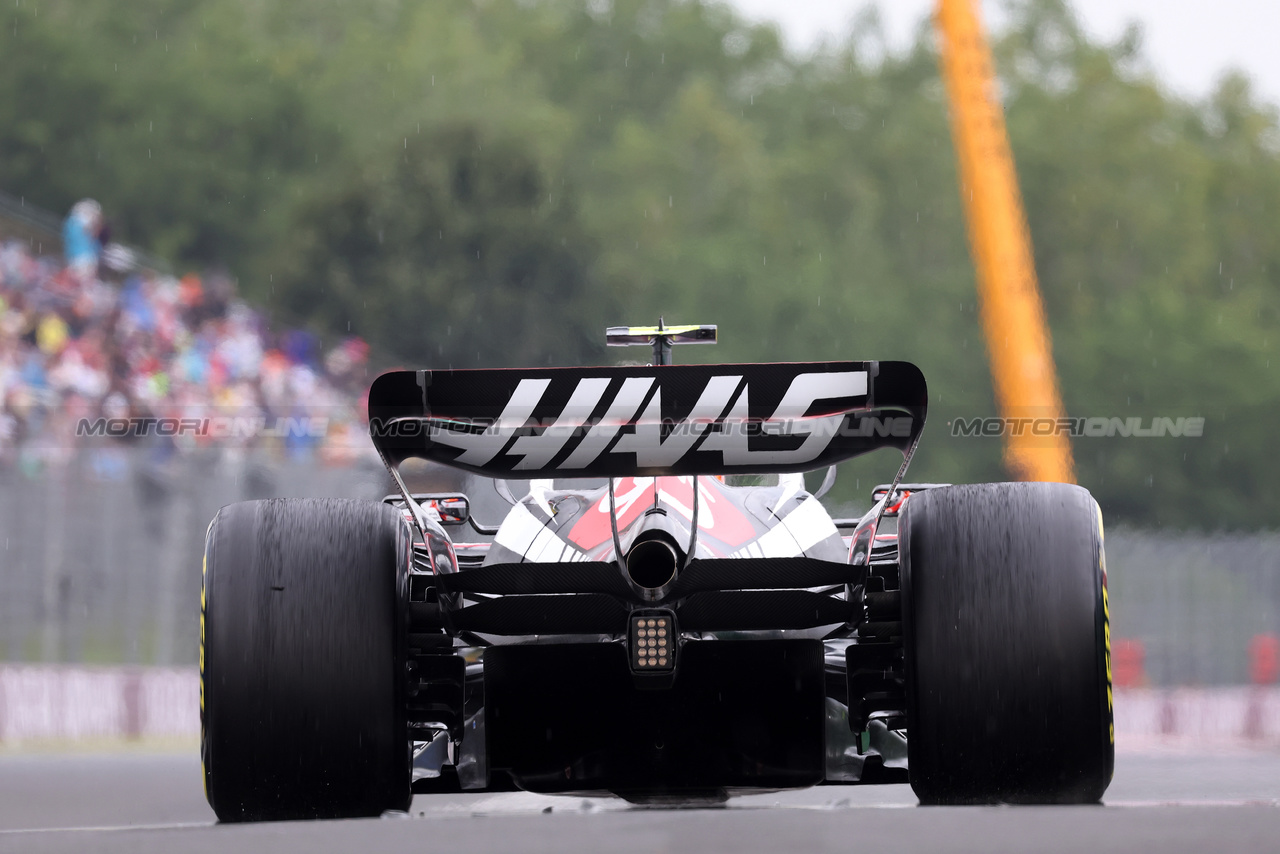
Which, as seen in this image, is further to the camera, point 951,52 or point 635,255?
point 635,255

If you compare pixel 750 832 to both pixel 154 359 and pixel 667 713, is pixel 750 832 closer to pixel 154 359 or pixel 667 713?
pixel 667 713

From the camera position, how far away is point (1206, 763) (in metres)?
11.0

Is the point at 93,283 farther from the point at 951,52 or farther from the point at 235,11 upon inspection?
the point at 235,11

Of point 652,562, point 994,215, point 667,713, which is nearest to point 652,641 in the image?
point 652,562

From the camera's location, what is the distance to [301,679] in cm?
431

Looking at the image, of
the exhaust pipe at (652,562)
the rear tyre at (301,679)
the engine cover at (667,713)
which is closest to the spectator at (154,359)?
the engine cover at (667,713)

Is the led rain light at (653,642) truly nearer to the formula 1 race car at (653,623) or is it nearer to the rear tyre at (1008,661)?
the formula 1 race car at (653,623)

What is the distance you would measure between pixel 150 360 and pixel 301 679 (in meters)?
16.0

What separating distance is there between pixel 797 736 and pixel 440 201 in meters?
32.0

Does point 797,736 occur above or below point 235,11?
below

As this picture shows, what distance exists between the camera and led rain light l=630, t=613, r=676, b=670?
14.4 feet

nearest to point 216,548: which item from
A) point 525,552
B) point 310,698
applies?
point 310,698

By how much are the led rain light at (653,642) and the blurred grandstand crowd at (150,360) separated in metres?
11.3

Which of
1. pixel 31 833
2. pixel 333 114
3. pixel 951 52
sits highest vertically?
pixel 333 114
